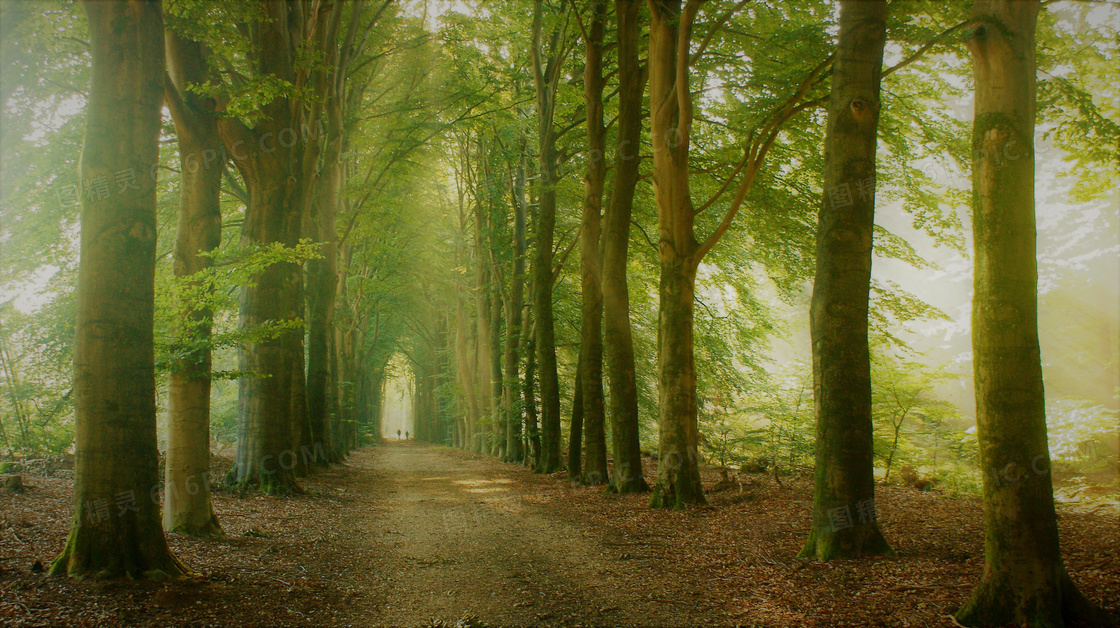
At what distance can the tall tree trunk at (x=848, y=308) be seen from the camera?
18.4 feet

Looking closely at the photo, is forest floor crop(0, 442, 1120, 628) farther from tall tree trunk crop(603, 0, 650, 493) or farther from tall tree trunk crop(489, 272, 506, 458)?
tall tree trunk crop(489, 272, 506, 458)

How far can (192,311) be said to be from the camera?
6461mm

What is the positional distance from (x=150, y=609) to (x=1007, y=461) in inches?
227

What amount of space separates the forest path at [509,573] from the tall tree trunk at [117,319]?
2043 millimetres

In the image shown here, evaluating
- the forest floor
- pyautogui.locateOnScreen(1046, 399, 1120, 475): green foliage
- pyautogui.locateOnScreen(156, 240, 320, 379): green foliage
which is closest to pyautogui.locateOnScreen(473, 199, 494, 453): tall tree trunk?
the forest floor

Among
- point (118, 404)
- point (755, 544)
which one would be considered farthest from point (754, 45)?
point (118, 404)

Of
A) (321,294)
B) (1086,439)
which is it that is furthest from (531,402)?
(1086,439)

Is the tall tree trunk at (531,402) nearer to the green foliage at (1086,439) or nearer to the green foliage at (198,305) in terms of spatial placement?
the green foliage at (198,305)

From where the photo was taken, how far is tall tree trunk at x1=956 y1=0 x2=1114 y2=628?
3670mm

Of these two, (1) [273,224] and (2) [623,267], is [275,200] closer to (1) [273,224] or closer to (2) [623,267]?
(1) [273,224]

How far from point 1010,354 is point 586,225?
984cm

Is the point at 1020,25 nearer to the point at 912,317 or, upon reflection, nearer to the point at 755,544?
the point at 755,544

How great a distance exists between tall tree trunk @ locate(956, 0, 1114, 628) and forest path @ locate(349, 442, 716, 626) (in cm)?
194

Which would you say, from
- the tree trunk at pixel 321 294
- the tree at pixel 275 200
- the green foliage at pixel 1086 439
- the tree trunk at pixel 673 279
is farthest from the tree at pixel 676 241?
the green foliage at pixel 1086 439
